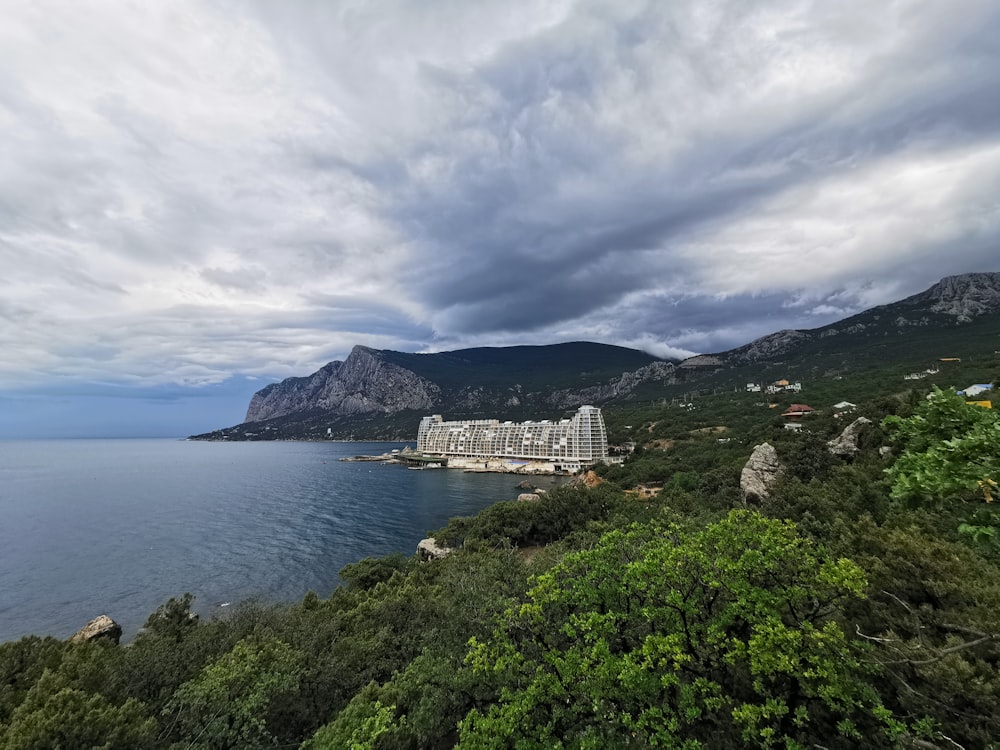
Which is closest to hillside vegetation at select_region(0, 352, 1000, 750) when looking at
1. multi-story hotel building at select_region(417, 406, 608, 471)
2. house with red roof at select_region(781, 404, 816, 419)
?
house with red roof at select_region(781, 404, 816, 419)

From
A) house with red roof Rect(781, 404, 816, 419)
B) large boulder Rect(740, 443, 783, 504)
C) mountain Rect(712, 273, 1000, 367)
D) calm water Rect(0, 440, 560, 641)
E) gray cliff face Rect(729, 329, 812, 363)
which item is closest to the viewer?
large boulder Rect(740, 443, 783, 504)

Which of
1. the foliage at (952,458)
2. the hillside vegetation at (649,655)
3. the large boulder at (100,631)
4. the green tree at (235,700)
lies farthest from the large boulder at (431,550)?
the foliage at (952,458)

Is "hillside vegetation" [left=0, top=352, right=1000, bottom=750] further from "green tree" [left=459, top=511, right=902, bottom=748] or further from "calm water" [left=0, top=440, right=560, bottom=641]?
"calm water" [left=0, top=440, right=560, bottom=641]

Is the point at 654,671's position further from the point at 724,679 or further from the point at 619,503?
the point at 619,503

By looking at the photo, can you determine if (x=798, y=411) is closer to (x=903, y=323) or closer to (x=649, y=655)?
(x=649, y=655)

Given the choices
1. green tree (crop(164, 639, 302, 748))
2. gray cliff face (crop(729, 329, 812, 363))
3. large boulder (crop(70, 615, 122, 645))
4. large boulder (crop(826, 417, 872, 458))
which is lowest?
large boulder (crop(70, 615, 122, 645))

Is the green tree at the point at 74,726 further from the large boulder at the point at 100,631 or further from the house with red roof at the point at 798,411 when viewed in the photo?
the house with red roof at the point at 798,411

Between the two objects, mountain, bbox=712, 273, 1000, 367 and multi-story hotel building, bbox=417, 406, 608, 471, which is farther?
mountain, bbox=712, 273, 1000, 367

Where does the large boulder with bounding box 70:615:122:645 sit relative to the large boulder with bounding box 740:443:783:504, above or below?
below
